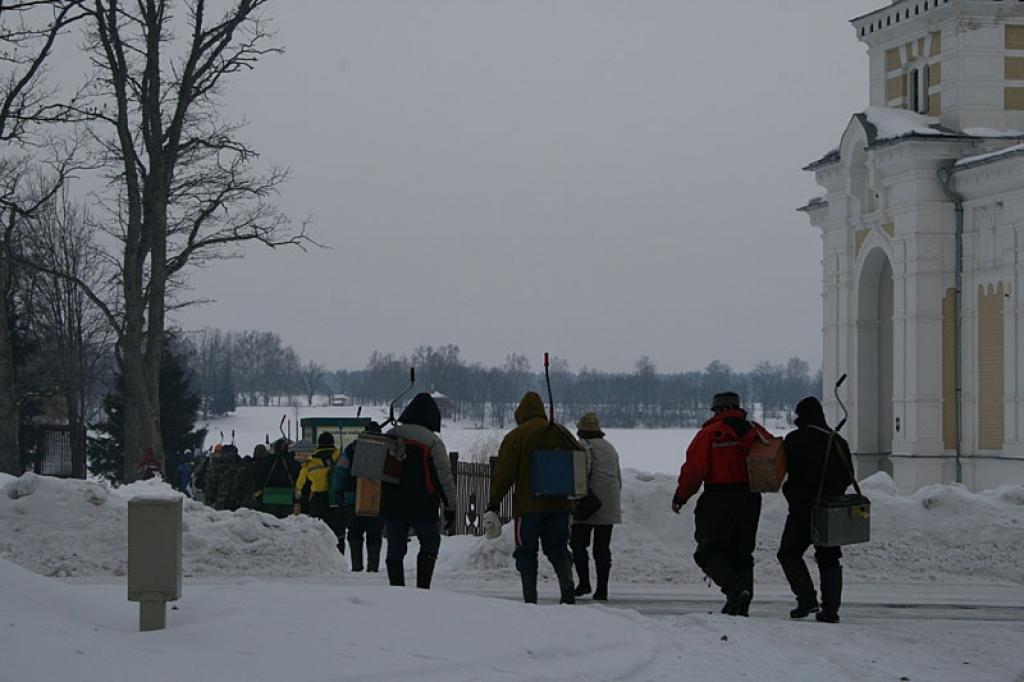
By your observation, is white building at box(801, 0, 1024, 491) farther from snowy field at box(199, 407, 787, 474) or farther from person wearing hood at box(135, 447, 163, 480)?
person wearing hood at box(135, 447, 163, 480)

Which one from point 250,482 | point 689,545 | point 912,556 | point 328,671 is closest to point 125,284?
point 250,482

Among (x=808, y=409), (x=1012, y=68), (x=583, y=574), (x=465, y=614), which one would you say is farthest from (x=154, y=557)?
(x=1012, y=68)

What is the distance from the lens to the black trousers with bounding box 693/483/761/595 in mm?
12617

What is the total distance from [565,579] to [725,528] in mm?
1603

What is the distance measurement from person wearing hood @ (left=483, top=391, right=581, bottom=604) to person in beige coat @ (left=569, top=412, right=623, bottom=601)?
133 cm

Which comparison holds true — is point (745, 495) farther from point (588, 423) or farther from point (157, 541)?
point (157, 541)

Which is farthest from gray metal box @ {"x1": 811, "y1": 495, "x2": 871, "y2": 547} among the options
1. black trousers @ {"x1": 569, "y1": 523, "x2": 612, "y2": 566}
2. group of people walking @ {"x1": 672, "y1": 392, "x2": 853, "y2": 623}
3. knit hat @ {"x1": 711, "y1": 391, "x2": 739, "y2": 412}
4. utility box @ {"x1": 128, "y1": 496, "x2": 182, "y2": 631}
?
utility box @ {"x1": 128, "y1": 496, "x2": 182, "y2": 631}

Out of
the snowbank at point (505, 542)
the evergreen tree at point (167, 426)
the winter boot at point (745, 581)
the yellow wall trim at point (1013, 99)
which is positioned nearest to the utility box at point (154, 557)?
the winter boot at point (745, 581)

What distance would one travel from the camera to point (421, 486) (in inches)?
519

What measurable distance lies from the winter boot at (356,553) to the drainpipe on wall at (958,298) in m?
17.8

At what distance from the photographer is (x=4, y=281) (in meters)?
29.9

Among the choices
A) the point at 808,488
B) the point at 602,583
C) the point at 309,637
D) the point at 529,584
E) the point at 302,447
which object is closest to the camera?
the point at 309,637

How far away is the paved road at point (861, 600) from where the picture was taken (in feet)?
46.7

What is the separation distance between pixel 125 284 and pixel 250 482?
25.9ft
